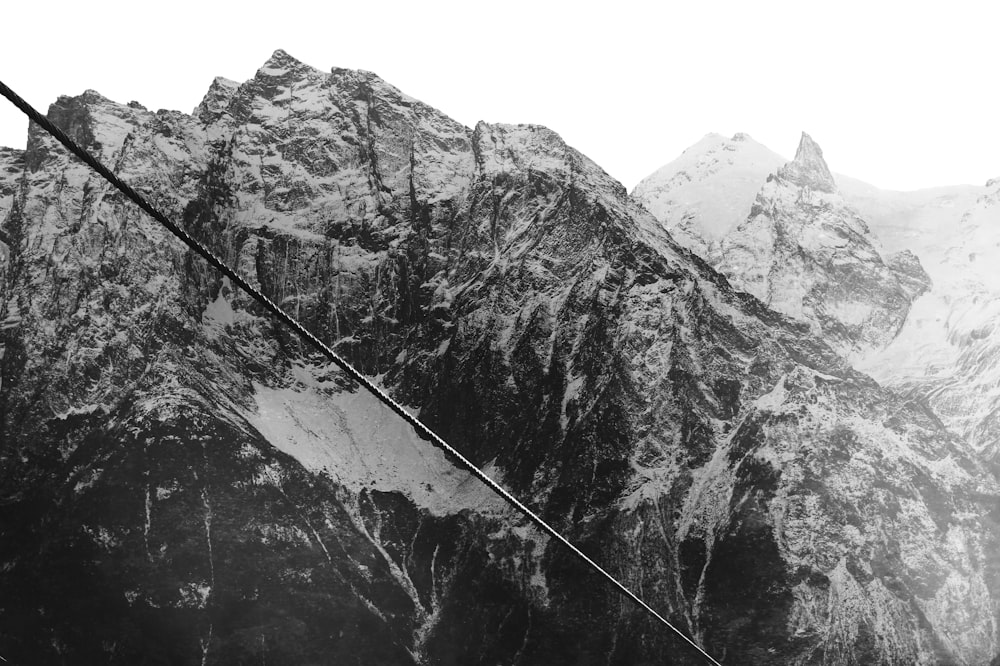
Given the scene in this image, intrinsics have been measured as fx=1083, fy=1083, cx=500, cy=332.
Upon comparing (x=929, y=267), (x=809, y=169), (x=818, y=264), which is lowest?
(x=818, y=264)

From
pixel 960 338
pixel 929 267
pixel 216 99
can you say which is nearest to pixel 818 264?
pixel 929 267

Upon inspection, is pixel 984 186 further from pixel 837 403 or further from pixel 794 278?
pixel 837 403

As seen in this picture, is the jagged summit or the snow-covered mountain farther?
the jagged summit

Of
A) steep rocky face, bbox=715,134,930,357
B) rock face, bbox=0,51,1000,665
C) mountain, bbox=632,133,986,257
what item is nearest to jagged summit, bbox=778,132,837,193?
steep rocky face, bbox=715,134,930,357

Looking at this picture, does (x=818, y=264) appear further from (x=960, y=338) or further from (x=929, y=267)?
(x=960, y=338)

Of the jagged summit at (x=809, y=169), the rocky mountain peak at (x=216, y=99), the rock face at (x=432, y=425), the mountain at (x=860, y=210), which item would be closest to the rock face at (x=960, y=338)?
the mountain at (x=860, y=210)

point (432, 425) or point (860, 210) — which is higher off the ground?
point (860, 210)

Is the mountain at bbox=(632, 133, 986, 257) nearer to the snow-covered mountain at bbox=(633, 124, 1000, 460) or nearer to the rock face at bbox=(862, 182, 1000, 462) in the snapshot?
the snow-covered mountain at bbox=(633, 124, 1000, 460)
